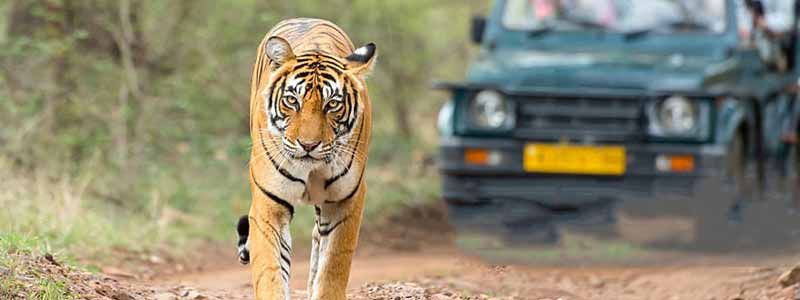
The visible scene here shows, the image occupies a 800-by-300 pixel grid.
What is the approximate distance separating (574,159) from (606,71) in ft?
2.71

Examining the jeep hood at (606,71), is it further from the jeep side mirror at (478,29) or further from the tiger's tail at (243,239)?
the tiger's tail at (243,239)

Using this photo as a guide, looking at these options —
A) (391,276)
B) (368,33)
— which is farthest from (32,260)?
(368,33)

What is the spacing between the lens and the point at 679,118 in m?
9.30

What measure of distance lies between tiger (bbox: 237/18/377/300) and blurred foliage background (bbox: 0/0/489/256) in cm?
314

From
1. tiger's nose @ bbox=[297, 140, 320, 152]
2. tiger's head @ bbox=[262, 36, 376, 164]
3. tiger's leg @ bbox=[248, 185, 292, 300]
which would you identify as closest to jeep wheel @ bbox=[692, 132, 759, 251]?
tiger's head @ bbox=[262, 36, 376, 164]

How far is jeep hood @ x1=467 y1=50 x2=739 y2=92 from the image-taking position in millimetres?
9672

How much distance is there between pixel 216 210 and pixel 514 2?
9.33 feet

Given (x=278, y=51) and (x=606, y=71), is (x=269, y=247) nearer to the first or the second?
(x=278, y=51)

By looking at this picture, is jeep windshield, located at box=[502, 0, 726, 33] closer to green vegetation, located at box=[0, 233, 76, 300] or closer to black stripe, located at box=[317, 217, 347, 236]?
black stripe, located at box=[317, 217, 347, 236]

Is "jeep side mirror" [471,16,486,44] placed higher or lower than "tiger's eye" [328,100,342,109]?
higher

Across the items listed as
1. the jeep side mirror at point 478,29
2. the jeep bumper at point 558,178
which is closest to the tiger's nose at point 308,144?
the jeep bumper at point 558,178

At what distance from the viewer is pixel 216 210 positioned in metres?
11.5

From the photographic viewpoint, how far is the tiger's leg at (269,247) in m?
5.83

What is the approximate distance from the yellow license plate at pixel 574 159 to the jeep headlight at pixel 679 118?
0.28 meters
